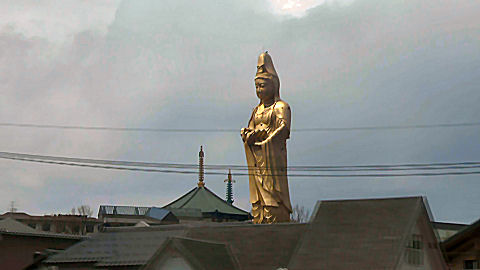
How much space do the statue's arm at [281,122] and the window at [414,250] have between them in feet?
30.1

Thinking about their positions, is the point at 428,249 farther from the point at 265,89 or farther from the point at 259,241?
the point at 265,89

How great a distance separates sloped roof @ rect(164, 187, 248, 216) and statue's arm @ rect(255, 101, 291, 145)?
23787 mm

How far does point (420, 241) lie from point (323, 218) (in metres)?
2.36

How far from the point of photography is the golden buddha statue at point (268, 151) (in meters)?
25.8

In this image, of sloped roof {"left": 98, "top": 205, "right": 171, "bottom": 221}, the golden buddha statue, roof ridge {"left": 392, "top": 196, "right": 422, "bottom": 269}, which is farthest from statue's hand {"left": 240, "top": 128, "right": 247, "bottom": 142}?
sloped roof {"left": 98, "top": 205, "right": 171, "bottom": 221}

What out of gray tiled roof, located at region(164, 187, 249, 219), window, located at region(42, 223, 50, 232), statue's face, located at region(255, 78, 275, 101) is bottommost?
window, located at region(42, 223, 50, 232)

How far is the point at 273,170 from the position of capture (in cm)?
2591

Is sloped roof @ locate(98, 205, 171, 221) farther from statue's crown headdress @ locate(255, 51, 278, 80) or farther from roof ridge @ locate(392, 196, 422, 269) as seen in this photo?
roof ridge @ locate(392, 196, 422, 269)

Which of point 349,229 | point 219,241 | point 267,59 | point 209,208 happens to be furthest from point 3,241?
point 209,208

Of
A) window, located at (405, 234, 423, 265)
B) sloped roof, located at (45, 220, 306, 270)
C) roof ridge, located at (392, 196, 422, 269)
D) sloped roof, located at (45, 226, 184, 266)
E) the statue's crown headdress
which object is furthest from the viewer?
the statue's crown headdress

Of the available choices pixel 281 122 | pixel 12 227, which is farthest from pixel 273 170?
pixel 12 227

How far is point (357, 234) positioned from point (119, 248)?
716cm

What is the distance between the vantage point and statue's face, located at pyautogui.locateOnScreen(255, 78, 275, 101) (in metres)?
26.8

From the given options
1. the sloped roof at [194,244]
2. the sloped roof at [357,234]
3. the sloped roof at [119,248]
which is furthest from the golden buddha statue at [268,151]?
the sloped roof at [357,234]
